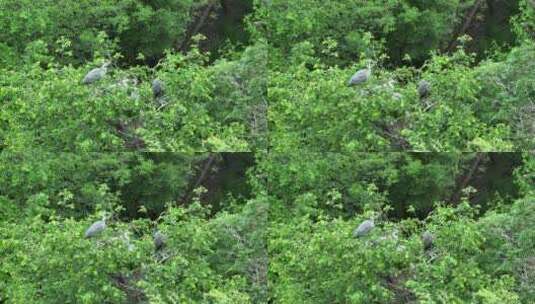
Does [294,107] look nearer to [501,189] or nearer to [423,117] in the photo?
[423,117]

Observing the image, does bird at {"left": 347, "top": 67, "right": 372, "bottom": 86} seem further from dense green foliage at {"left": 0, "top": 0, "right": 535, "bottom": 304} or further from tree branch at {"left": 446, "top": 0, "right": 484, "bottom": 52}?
tree branch at {"left": 446, "top": 0, "right": 484, "bottom": 52}

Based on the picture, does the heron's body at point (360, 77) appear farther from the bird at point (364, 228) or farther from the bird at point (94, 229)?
the bird at point (94, 229)

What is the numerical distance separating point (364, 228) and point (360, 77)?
1.19m

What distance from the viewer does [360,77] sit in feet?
33.2

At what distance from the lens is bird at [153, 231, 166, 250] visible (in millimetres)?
10164

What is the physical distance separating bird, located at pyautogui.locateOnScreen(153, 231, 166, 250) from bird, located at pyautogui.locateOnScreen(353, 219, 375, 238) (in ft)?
4.94

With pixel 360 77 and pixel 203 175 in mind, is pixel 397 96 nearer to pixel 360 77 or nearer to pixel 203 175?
pixel 360 77

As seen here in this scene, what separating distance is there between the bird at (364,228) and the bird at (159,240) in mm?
1506

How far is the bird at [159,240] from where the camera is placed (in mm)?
10164

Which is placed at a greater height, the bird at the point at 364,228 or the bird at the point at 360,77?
the bird at the point at 360,77

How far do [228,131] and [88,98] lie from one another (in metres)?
1.14

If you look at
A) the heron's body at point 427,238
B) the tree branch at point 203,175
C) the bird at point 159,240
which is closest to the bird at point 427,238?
the heron's body at point 427,238

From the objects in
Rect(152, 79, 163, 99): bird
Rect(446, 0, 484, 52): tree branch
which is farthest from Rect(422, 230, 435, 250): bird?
Rect(152, 79, 163, 99): bird

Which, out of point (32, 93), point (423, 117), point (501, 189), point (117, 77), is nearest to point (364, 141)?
point (423, 117)
